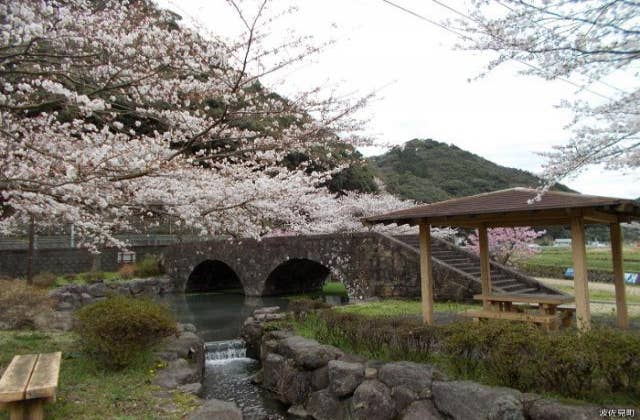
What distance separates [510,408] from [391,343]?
2192 millimetres

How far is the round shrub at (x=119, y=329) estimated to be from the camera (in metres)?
6.27

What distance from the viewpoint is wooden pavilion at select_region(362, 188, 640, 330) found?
637cm

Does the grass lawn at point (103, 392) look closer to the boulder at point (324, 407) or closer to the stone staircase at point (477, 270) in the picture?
the boulder at point (324, 407)

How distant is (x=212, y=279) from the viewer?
84.7ft

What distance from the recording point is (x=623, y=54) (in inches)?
142

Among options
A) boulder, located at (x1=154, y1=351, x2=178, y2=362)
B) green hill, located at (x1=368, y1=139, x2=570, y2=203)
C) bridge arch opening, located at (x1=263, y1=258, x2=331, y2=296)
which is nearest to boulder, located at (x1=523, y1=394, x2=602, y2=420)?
boulder, located at (x1=154, y1=351, x2=178, y2=362)

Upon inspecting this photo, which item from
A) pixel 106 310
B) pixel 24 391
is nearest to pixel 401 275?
pixel 106 310

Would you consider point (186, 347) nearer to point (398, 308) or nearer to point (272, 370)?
point (272, 370)

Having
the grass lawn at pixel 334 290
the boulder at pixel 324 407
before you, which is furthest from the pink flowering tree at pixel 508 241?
the boulder at pixel 324 407

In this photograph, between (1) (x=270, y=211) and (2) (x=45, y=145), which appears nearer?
(2) (x=45, y=145)

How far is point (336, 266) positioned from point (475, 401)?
34.0 ft

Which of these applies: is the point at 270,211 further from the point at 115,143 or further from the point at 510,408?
the point at 510,408

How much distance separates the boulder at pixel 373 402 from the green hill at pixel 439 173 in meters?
28.7

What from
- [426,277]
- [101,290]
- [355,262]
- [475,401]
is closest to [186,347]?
[426,277]
